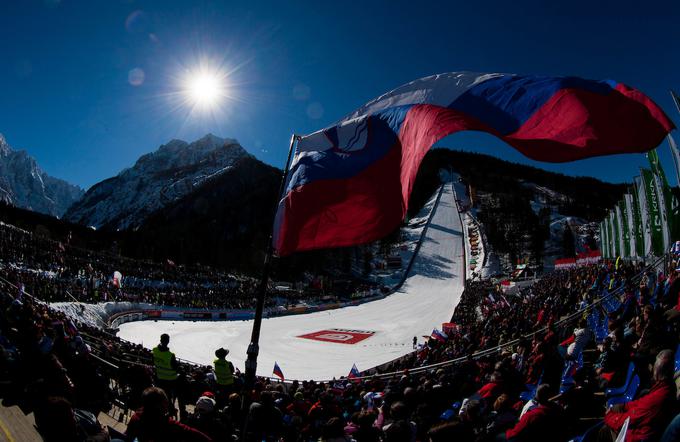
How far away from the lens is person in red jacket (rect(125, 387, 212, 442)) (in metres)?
2.76

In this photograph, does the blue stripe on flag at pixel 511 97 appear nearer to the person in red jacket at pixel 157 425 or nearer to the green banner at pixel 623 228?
the person in red jacket at pixel 157 425

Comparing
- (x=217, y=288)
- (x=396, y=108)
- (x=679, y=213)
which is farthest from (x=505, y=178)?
(x=396, y=108)

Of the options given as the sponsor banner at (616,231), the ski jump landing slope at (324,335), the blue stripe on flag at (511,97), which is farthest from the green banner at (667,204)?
the ski jump landing slope at (324,335)

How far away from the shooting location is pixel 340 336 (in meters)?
33.2

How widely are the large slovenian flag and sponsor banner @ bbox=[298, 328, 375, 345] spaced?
26.5 meters

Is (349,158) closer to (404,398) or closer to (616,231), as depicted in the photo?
(404,398)

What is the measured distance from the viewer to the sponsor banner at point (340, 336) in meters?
31.2

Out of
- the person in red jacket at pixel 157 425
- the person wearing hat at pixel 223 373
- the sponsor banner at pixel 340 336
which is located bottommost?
the sponsor banner at pixel 340 336

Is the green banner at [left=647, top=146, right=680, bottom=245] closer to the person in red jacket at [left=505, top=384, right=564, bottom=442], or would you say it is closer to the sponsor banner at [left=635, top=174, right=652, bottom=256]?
the sponsor banner at [left=635, top=174, right=652, bottom=256]

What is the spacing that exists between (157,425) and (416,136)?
13.7 feet

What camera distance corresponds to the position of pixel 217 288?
56.6m

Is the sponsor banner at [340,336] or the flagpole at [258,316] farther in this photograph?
the sponsor banner at [340,336]

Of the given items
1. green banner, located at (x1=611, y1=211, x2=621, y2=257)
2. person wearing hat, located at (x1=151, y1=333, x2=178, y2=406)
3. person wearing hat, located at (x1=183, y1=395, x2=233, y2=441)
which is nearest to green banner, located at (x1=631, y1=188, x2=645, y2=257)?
green banner, located at (x1=611, y1=211, x2=621, y2=257)

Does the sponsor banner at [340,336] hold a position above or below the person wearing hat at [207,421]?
below
